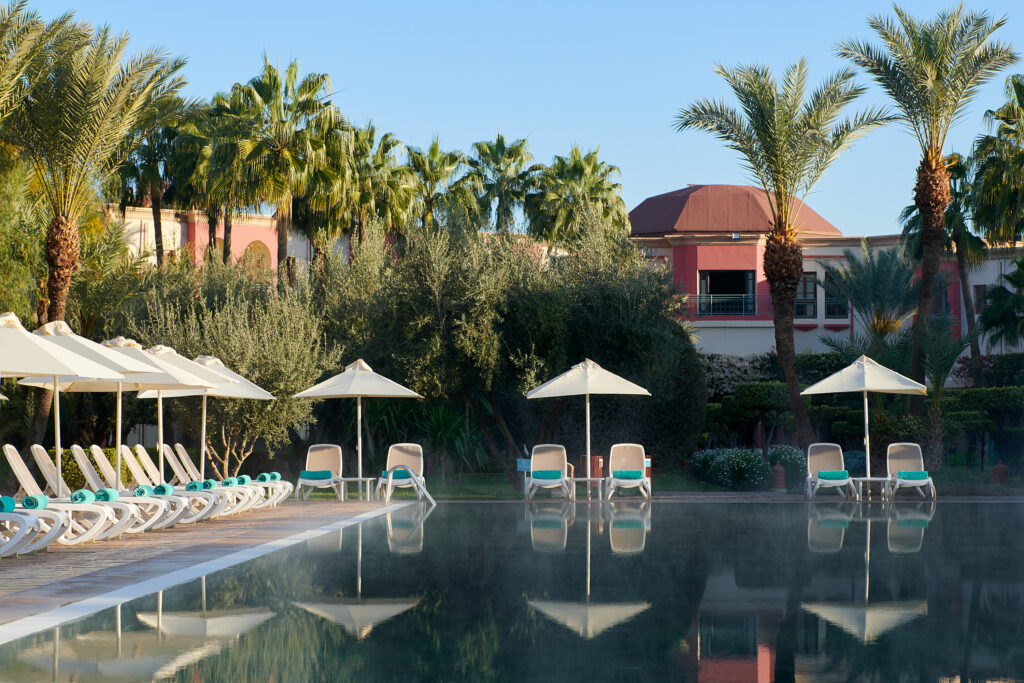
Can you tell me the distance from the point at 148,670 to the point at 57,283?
15745mm

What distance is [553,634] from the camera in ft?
22.4

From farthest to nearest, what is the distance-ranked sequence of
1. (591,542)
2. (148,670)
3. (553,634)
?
(591,542) < (553,634) < (148,670)

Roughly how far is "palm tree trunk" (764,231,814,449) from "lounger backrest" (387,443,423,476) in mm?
8327

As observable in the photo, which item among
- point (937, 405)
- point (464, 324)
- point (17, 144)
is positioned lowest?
point (937, 405)

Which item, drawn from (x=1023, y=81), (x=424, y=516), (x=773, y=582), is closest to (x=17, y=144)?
(x=424, y=516)

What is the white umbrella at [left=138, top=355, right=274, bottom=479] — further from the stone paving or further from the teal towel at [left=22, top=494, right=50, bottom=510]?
the teal towel at [left=22, top=494, right=50, bottom=510]

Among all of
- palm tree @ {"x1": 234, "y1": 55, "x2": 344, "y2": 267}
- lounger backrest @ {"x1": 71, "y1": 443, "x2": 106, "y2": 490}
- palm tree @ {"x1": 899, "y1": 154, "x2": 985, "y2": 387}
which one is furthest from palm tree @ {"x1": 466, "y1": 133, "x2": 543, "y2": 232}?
lounger backrest @ {"x1": 71, "y1": 443, "x2": 106, "y2": 490}

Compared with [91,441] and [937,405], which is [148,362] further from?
[937,405]

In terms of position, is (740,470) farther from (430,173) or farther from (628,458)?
(430,173)

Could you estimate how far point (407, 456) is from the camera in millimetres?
19484

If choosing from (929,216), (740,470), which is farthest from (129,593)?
(929,216)

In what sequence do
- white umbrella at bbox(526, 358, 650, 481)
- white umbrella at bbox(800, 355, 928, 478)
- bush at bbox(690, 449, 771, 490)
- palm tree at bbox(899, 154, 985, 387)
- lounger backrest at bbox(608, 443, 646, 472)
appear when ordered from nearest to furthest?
white umbrella at bbox(526, 358, 650, 481) → white umbrella at bbox(800, 355, 928, 478) → lounger backrest at bbox(608, 443, 646, 472) → bush at bbox(690, 449, 771, 490) → palm tree at bbox(899, 154, 985, 387)

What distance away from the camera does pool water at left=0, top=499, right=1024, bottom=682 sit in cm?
590

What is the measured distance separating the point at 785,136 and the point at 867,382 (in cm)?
593
